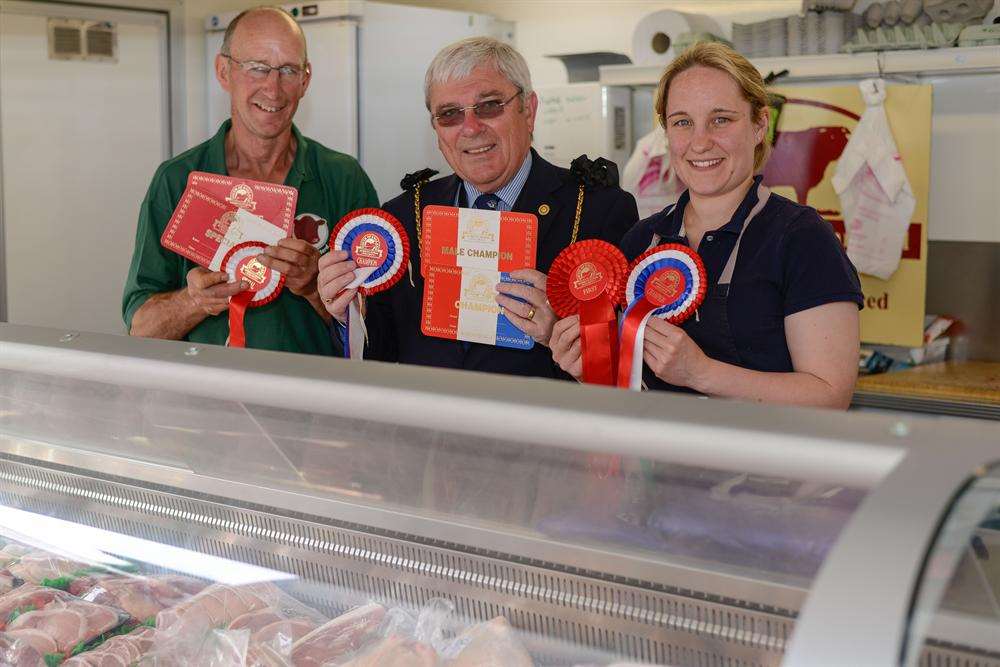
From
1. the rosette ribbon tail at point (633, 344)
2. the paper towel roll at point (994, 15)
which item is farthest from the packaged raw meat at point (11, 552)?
the paper towel roll at point (994, 15)

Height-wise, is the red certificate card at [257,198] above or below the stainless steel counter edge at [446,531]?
above

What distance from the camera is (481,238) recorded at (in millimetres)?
2252

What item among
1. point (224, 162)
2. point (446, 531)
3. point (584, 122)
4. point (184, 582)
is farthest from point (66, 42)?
point (446, 531)

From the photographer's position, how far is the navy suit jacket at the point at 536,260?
2377 millimetres

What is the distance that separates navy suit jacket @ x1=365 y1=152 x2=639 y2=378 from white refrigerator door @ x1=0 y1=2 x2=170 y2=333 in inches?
126

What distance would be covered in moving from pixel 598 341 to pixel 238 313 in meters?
0.82

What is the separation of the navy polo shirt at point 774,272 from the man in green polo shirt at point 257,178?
96 centimetres

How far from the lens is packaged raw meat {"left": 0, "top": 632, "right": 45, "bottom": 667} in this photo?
1.60m

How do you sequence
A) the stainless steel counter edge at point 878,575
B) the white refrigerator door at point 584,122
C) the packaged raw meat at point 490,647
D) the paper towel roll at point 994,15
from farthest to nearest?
the white refrigerator door at point 584,122, the paper towel roll at point 994,15, the packaged raw meat at point 490,647, the stainless steel counter edge at point 878,575

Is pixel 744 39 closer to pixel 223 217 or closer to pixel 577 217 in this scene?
pixel 577 217

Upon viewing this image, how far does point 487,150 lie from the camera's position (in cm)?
236

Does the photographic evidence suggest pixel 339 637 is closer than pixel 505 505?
No

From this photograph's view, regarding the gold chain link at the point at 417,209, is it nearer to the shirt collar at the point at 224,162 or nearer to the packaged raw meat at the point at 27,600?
the shirt collar at the point at 224,162

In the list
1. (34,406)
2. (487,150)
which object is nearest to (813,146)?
(487,150)
